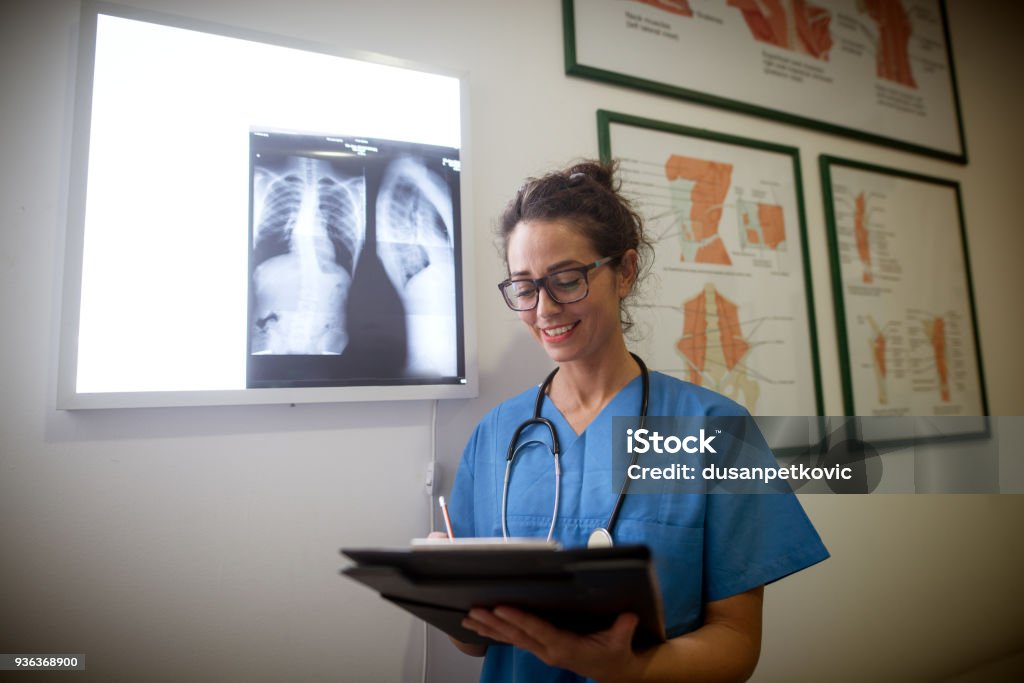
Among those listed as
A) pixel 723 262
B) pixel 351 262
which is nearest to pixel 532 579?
pixel 351 262

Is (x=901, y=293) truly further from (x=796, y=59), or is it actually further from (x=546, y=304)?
(x=546, y=304)

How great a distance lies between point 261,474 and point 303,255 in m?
0.46

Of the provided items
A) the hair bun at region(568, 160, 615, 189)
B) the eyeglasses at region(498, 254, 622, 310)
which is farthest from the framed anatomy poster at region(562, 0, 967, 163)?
the eyeglasses at region(498, 254, 622, 310)

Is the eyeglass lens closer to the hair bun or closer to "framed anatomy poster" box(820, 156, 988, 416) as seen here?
the hair bun

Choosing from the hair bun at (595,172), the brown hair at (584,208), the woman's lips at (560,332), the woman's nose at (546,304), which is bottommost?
the woman's lips at (560,332)

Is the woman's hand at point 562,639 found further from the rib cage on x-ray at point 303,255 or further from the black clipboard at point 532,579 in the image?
the rib cage on x-ray at point 303,255

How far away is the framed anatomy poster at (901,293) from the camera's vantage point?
5.84 feet

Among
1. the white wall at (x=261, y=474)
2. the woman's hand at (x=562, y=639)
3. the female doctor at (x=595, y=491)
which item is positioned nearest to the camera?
the woman's hand at (x=562, y=639)

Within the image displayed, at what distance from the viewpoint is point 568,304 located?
3.25ft

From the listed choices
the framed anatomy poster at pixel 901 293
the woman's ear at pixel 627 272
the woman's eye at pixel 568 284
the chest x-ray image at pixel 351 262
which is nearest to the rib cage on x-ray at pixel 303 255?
the chest x-ray image at pixel 351 262

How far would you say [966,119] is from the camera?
217 cm

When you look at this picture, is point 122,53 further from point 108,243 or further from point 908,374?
point 908,374

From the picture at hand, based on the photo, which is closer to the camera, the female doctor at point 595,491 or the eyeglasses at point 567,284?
the female doctor at point 595,491

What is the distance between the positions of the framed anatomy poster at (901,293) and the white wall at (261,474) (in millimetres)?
470
